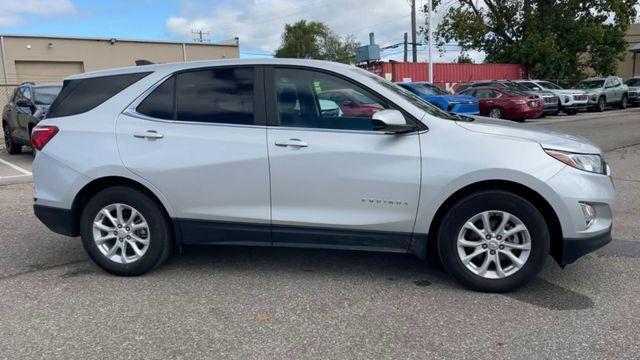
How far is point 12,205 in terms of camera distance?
24.2ft

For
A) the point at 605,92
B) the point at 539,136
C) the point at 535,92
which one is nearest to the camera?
the point at 539,136

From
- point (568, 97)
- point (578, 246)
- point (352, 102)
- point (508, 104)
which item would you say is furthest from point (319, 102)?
point (568, 97)

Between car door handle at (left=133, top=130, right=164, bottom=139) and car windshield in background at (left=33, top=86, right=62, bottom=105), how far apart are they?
8.21m

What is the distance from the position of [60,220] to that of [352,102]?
259 cm

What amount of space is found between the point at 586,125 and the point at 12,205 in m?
16.7

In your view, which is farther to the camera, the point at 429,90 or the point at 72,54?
the point at 72,54

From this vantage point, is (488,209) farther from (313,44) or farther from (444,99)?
(313,44)

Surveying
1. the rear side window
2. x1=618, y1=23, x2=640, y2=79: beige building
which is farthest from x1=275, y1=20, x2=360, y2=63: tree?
the rear side window

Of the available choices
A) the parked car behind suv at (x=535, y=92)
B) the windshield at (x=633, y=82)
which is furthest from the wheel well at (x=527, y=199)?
the windshield at (x=633, y=82)

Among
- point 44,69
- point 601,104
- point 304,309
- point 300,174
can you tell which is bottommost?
point 304,309

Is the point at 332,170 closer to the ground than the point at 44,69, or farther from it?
closer to the ground

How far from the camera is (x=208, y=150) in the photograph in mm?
4219

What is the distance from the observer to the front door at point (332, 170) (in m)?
4.01

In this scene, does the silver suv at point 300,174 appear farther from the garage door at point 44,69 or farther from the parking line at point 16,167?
the garage door at point 44,69
